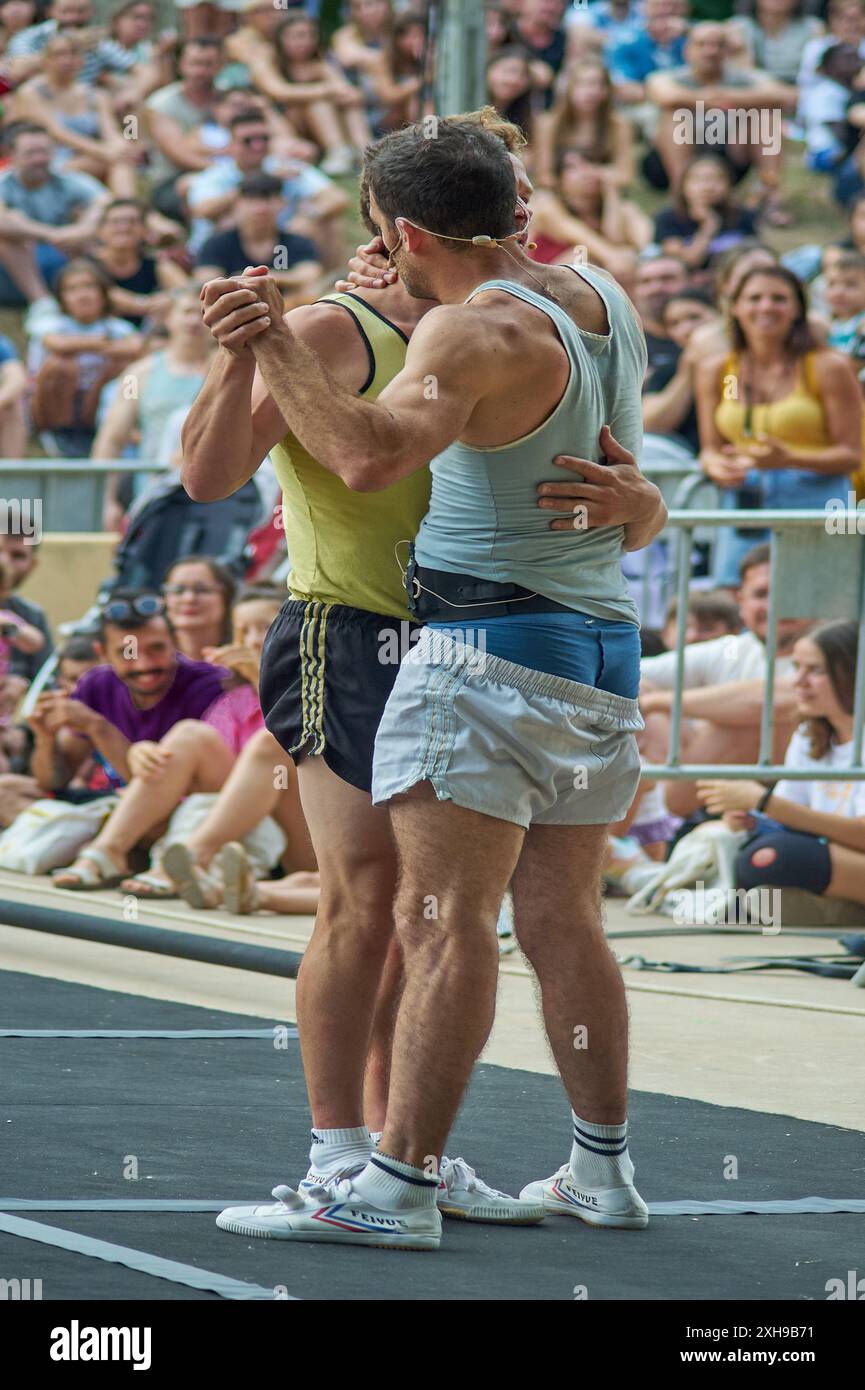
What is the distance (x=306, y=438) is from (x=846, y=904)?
487cm

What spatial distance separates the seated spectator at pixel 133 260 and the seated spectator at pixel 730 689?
20.5 feet

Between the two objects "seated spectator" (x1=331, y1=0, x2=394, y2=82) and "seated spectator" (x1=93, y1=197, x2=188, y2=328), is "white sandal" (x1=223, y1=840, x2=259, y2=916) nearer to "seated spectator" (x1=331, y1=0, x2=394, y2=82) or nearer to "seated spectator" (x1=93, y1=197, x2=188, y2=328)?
"seated spectator" (x1=93, y1=197, x2=188, y2=328)

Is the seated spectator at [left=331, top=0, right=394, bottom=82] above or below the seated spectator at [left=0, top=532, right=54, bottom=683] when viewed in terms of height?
above

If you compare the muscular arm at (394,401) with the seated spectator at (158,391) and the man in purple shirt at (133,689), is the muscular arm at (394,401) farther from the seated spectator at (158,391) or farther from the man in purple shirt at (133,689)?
the seated spectator at (158,391)

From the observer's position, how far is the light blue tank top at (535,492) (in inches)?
146

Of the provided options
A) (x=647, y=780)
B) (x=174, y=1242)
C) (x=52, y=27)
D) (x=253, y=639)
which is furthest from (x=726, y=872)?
(x=52, y=27)

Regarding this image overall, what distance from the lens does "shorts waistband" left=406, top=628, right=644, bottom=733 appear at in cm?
371

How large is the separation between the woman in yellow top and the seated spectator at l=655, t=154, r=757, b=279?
12.7 feet

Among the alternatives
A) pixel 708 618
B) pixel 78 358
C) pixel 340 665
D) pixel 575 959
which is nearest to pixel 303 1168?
Answer: pixel 575 959

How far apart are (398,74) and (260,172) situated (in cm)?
275

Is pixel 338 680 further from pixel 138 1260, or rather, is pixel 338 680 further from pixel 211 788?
pixel 211 788

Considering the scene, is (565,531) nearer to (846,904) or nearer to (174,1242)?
(174,1242)

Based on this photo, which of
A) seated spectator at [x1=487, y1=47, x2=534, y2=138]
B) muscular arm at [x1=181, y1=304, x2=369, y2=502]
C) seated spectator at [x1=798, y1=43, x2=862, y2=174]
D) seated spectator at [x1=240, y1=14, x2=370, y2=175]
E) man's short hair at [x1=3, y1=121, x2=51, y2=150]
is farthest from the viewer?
seated spectator at [x1=240, y1=14, x2=370, y2=175]

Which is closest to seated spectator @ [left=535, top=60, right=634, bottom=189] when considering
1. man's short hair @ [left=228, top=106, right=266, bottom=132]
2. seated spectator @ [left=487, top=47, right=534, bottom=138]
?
seated spectator @ [left=487, top=47, right=534, bottom=138]
